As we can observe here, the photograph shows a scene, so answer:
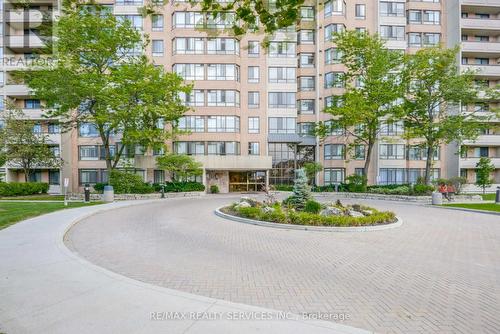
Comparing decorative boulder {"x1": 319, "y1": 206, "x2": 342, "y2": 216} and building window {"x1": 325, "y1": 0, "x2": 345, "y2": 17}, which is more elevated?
building window {"x1": 325, "y1": 0, "x2": 345, "y2": 17}

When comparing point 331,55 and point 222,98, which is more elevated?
point 331,55

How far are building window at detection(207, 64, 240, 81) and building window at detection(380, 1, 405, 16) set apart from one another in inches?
895

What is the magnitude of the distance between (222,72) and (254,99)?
5.33 metres

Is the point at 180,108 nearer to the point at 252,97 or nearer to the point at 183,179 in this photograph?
the point at 183,179

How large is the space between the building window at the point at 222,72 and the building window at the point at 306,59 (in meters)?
10.5

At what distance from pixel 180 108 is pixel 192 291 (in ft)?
81.3

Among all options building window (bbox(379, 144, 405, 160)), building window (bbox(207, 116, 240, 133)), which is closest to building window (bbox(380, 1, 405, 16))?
building window (bbox(379, 144, 405, 160))

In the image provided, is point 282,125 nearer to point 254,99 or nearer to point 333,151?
point 254,99

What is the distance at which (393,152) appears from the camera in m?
38.1

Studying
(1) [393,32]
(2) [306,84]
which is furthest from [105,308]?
(1) [393,32]

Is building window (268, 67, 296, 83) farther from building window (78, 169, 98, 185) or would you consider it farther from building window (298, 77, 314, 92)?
building window (78, 169, 98, 185)

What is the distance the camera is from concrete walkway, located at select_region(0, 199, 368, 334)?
12.5 feet

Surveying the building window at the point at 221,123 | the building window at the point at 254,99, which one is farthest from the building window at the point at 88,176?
the building window at the point at 254,99

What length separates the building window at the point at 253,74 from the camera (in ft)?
117
